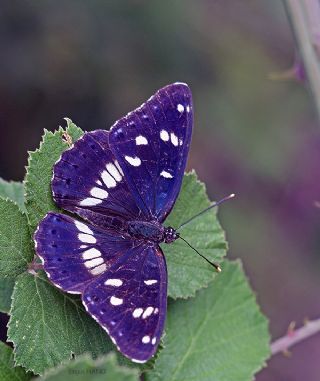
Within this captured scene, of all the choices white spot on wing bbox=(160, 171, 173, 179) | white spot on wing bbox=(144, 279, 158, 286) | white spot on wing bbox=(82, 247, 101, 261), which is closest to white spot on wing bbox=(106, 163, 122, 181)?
white spot on wing bbox=(160, 171, 173, 179)

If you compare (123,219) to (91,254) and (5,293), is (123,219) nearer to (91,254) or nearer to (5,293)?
(91,254)

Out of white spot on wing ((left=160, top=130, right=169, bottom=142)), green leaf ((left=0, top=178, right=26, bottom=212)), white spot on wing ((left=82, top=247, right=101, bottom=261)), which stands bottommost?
white spot on wing ((left=82, top=247, right=101, bottom=261))

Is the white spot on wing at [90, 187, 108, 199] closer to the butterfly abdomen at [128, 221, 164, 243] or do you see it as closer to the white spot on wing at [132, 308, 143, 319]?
the butterfly abdomen at [128, 221, 164, 243]

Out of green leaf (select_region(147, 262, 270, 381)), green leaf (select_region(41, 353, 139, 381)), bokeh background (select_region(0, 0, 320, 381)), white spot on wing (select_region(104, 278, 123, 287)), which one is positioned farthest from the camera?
bokeh background (select_region(0, 0, 320, 381))

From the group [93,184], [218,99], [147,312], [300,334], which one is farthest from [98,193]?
[218,99]

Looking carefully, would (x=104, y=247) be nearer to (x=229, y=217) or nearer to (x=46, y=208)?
(x=46, y=208)

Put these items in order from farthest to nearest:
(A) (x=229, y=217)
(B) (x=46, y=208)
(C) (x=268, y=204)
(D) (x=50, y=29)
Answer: (C) (x=268, y=204) → (A) (x=229, y=217) → (D) (x=50, y=29) → (B) (x=46, y=208)

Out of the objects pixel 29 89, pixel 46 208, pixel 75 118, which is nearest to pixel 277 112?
pixel 75 118
